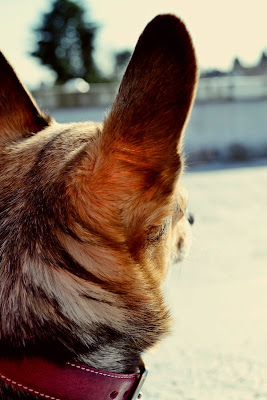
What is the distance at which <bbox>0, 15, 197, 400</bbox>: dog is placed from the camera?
1203 millimetres

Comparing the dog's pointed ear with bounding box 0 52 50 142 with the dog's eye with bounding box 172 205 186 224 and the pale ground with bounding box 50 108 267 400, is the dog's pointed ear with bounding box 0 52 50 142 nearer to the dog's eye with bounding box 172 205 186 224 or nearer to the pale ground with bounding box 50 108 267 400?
the dog's eye with bounding box 172 205 186 224

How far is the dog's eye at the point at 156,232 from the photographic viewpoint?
144 cm

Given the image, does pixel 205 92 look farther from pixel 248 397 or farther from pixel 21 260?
pixel 21 260

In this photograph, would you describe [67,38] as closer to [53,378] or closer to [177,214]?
[177,214]

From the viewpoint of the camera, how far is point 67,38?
119 feet

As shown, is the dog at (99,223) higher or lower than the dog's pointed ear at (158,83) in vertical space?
lower

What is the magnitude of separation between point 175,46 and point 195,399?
1.94m

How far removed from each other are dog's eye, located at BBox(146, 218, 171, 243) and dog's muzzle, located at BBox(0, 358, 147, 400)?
405 mm

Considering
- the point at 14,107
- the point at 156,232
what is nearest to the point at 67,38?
the point at 14,107

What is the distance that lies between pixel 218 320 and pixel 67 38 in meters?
35.6

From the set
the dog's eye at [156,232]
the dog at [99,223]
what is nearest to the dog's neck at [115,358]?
the dog at [99,223]

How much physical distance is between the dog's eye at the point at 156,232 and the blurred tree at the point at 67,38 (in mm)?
34879

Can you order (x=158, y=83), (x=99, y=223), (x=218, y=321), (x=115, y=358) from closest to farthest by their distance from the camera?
(x=158, y=83), (x=99, y=223), (x=115, y=358), (x=218, y=321)

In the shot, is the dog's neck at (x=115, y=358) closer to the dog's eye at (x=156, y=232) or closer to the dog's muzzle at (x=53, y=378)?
the dog's muzzle at (x=53, y=378)
